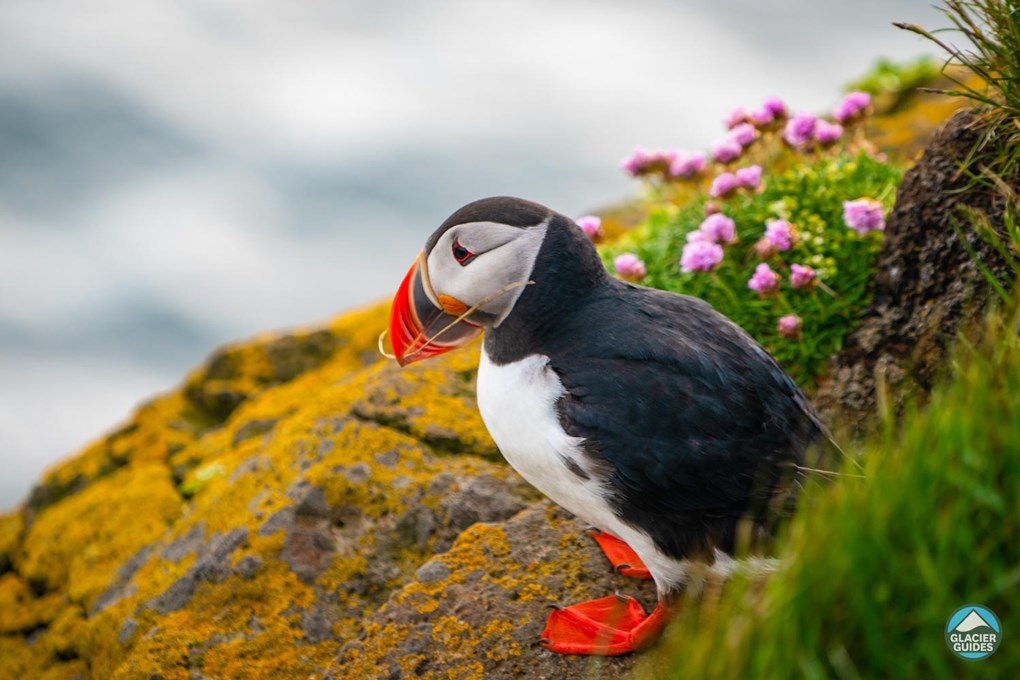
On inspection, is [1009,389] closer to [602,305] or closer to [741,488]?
[741,488]

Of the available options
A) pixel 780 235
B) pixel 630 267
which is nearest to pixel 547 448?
pixel 630 267

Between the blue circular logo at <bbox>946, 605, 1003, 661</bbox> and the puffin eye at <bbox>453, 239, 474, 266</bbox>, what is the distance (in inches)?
97.7

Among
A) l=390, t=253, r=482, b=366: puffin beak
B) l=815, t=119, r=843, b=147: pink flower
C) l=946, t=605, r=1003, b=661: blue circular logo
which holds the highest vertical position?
l=815, t=119, r=843, b=147: pink flower

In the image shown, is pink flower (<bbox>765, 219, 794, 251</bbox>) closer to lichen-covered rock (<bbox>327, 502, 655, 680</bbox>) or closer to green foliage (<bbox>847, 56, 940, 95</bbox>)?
lichen-covered rock (<bbox>327, 502, 655, 680</bbox>)

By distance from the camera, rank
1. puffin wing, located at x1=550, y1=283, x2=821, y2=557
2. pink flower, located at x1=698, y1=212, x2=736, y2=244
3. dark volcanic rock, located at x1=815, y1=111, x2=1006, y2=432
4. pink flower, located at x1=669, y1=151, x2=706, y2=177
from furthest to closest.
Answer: pink flower, located at x1=669, y1=151, x2=706, y2=177
pink flower, located at x1=698, y1=212, x2=736, y2=244
dark volcanic rock, located at x1=815, y1=111, x2=1006, y2=432
puffin wing, located at x1=550, y1=283, x2=821, y2=557

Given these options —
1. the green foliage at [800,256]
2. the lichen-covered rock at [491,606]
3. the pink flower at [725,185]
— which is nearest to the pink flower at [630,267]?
the green foliage at [800,256]

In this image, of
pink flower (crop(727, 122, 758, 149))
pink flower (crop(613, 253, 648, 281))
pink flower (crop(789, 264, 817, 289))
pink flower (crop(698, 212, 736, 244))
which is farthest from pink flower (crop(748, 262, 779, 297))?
pink flower (crop(727, 122, 758, 149))

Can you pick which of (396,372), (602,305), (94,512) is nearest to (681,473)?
(602,305)

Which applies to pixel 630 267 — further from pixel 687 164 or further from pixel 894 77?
pixel 894 77

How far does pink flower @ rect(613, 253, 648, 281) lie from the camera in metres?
6.17

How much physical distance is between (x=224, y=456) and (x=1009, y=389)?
18.3 ft

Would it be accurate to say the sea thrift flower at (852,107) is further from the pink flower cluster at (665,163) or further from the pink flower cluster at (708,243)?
the pink flower cluster at (708,243)

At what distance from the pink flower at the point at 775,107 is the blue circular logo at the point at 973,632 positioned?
16.0 ft

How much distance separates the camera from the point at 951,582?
2.41 metres
